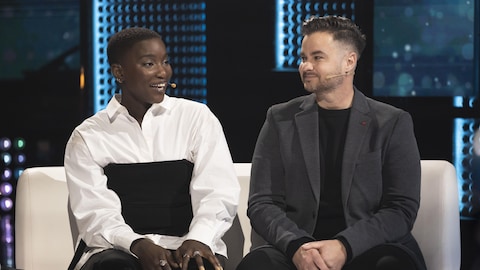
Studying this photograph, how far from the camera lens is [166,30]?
4.58 meters

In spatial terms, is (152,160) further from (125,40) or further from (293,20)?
(293,20)

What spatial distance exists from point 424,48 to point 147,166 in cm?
208

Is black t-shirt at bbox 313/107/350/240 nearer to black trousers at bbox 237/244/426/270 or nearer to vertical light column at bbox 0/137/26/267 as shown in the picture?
black trousers at bbox 237/244/426/270

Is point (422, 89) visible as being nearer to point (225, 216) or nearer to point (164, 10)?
point (164, 10)

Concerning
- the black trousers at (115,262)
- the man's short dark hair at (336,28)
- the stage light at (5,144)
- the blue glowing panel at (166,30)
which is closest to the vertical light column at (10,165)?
the stage light at (5,144)

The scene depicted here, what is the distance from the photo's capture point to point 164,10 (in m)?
4.56

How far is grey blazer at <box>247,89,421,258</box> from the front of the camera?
2729mm

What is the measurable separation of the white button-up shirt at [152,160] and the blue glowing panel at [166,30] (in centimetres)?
169

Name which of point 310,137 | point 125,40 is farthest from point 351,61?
point 125,40

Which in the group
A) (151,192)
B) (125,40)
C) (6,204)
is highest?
(125,40)

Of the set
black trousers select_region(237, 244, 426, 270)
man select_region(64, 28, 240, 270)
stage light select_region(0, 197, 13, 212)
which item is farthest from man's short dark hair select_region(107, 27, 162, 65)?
stage light select_region(0, 197, 13, 212)

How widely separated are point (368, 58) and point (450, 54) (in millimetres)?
419

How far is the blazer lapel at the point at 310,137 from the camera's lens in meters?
2.77

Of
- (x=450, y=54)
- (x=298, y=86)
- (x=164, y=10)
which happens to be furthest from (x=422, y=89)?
(x=164, y=10)
